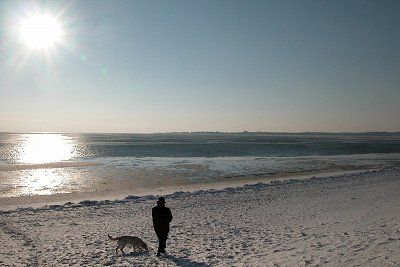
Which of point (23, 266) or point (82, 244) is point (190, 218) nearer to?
point (82, 244)

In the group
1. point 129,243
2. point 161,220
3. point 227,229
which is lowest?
point 227,229

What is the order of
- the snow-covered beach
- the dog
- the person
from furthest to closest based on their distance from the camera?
the dog → the person → the snow-covered beach

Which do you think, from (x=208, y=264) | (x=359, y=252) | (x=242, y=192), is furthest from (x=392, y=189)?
(x=208, y=264)

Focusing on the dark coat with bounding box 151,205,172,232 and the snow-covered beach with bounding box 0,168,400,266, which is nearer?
the snow-covered beach with bounding box 0,168,400,266

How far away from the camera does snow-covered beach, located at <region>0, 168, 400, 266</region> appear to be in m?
10.4

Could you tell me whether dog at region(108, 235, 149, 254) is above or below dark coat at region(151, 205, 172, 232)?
below

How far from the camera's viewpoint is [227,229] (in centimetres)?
1452

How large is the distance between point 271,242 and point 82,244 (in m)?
6.16

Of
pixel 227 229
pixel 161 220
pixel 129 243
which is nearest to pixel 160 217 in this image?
pixel 161 220

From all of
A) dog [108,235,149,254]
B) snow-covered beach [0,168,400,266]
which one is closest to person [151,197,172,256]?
snow-covered beach [0,168,400,266]

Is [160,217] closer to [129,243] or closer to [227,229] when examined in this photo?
[129,243]

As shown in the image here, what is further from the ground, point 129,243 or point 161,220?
point 161,220

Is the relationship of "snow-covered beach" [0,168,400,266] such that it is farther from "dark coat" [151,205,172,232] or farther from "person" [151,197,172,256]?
"dark coat" [151,205,172,232]

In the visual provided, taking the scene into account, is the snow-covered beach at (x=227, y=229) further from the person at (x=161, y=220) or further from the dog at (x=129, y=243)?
the person at (x=161, y=220)
